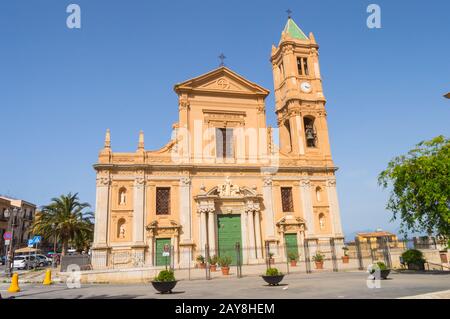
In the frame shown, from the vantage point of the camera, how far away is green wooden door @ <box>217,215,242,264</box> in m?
26.4

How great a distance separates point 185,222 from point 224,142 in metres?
7.76

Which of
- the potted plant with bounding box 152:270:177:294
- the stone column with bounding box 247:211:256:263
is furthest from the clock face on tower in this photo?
the potted plant with bounding box 152:270:177:294

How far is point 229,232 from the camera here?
2683 centimetres

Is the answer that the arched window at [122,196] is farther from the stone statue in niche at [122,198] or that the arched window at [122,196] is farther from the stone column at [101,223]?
the stone column at [101,223]

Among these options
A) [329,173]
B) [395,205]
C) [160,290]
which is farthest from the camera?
[329,173]

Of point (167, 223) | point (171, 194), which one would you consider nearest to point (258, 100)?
point (171, 194)

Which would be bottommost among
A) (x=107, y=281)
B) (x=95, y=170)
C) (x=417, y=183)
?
(x=107, y=281)

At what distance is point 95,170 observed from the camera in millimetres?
25328

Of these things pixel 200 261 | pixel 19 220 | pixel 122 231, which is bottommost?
pixel 200 261

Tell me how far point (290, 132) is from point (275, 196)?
287 inches

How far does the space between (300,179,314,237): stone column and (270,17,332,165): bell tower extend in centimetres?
252

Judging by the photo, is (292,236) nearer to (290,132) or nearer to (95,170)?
(290,132)

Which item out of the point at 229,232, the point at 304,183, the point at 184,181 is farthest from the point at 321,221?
the point at 184,181

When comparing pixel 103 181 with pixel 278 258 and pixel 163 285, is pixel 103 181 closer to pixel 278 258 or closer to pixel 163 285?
pixel 278 258
